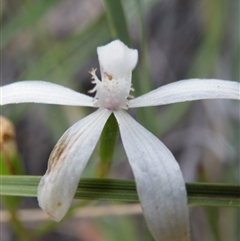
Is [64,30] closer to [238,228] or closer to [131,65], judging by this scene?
[238,228]

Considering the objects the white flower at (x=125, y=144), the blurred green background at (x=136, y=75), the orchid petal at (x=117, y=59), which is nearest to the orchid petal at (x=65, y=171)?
the white flower at (x=125, y=144)

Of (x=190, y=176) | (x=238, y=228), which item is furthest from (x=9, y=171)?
(x=190, y=176)

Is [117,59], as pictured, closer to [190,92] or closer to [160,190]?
[190,92]

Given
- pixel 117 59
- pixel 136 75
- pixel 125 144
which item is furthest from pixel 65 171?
pixel 136 75

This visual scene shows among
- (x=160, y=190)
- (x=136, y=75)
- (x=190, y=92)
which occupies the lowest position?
(x=160, y=190)

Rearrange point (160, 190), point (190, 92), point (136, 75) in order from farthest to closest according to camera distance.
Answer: point (136, 75) < point (190, 92) < point (160, 190)

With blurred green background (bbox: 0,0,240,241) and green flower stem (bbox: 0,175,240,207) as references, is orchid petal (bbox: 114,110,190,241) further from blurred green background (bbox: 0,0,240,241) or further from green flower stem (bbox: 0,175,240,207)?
blurred green background (bbox: 0,0,240,241)

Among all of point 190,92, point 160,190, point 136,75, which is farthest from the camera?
point 136,75

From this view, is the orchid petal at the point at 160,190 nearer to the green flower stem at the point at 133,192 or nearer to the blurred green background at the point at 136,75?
the green flower stem at the point at 133,192

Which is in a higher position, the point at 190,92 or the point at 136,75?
the point at 136,75
